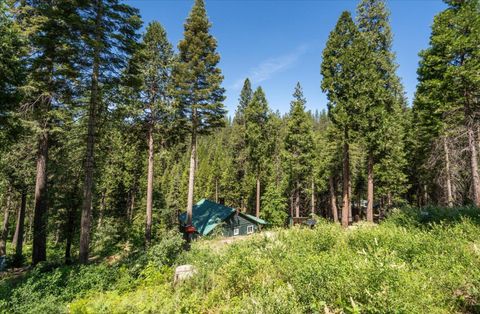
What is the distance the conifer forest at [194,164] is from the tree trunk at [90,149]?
0.06 metres

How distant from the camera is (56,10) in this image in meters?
8.87

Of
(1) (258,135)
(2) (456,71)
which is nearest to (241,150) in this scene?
(1) (258,135)

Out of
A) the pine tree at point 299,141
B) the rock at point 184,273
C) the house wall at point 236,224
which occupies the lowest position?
the house wall at point 236,224

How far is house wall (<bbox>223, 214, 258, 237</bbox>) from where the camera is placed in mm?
24772

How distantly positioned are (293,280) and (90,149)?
29.5 ft

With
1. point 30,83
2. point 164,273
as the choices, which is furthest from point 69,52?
point 164,273

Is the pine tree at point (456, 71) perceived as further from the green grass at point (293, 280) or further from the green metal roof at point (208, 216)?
the green metal roof at point (208, 216)

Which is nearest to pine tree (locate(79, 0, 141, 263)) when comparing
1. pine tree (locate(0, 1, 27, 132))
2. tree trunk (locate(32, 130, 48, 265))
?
pine tree (locate(0, 1, 27, 132))

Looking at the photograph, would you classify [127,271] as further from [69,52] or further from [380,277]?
[69,52]

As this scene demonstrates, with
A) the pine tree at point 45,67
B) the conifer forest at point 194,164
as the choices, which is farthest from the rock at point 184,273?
the pine tree at point 45,67

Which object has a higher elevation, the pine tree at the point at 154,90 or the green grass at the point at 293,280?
the pine tree at the point at 154,90

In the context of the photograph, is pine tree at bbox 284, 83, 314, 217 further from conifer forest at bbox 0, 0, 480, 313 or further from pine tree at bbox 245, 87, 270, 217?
conifer forest at bbox 0, 0, 480, 313

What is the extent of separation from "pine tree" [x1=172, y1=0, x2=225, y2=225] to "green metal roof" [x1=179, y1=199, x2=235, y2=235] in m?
7.94

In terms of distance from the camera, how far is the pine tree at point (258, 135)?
28641 millimetres
